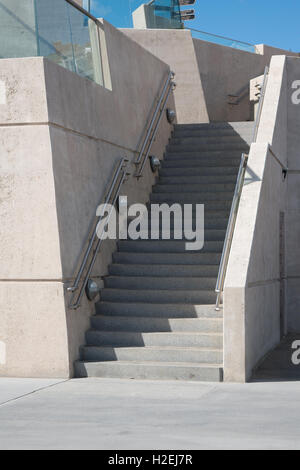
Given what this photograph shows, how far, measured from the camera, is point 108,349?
870 centimetres

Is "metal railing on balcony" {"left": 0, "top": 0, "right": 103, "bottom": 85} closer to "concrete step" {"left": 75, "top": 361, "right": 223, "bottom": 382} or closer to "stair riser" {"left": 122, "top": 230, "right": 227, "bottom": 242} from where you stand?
"stair riser" {"left": 122, "top": 230, "right": 227, "bottom": 242}

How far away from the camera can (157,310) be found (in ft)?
30.6

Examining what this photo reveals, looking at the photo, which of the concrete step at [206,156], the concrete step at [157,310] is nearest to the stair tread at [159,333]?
the concrete step at [157,310]

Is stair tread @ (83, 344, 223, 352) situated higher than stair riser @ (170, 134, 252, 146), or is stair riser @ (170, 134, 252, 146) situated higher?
stair riser @ (170, 134, 252, 146)

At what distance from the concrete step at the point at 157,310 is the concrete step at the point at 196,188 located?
3.09 meters

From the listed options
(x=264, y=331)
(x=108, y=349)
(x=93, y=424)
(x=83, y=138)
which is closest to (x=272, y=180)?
(x=264, y=331)

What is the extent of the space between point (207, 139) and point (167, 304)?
523cm

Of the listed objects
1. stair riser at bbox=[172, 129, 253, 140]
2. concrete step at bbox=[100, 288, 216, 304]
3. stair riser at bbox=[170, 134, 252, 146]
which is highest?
stair riser at bbox=[172, 129, 253, 140]

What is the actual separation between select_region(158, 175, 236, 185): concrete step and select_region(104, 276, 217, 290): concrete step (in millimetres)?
2761

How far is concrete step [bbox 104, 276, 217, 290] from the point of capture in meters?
9.67

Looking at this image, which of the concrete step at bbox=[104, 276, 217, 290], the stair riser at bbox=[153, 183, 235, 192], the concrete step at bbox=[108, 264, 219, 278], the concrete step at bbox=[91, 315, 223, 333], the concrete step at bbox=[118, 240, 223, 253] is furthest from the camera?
the stair riser at bbox=[153, 183, 235, 192]

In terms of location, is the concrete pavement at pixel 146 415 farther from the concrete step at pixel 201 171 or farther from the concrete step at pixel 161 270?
the concrete step at pixel 201 171

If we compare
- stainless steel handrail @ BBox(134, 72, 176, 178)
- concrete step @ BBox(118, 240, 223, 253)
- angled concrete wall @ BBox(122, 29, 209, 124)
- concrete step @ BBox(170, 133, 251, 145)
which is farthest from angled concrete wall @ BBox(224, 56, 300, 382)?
angled concrete wall @ BBox(122, 29, 209, 124)

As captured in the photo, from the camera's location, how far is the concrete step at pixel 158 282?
967cm
